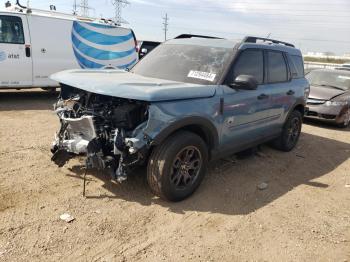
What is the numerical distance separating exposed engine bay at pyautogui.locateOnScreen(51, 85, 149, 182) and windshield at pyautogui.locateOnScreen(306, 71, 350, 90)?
26.5ft

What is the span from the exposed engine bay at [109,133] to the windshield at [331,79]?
809 centimetres

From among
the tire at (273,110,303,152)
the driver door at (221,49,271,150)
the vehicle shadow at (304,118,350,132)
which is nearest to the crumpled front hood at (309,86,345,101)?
the vehicle shadow at (304,118,350,132)

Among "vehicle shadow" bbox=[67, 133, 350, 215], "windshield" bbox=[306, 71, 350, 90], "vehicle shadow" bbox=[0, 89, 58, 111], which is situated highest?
"windshield" bbox=[306, 71, 350, 90]

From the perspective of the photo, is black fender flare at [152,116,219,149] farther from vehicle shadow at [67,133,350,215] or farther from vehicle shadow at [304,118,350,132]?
vehicle shadow at [304,118,350,132]

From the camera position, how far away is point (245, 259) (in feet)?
11.0

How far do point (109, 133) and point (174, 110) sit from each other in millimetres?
759

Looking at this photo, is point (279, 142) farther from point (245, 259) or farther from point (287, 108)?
point (245, 259)

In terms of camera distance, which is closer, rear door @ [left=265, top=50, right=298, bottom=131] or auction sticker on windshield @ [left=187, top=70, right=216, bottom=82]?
auction sticker on windshield @ [left=187, top=70, right=216, bottom=82]

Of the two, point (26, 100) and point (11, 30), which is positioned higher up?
point (11, 30)

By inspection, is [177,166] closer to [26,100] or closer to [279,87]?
[279,87]

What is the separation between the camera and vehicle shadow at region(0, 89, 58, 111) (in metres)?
8.81

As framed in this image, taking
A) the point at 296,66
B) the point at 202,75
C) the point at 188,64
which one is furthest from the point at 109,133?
the point at 296,66

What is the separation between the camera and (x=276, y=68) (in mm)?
5910

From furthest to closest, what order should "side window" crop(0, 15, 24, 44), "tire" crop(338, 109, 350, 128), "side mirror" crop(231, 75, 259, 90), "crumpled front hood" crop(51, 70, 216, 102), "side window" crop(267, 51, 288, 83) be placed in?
"tire" crop(338, 109, 350, 128)
"side window" crop(0, 15, 24, 44)
"side window" crop(267, 51, 288, 83)
"side mirror" crop(231, 75, 259, 90)
"crumpled front hood" crop(51, 70, 216, 102)
